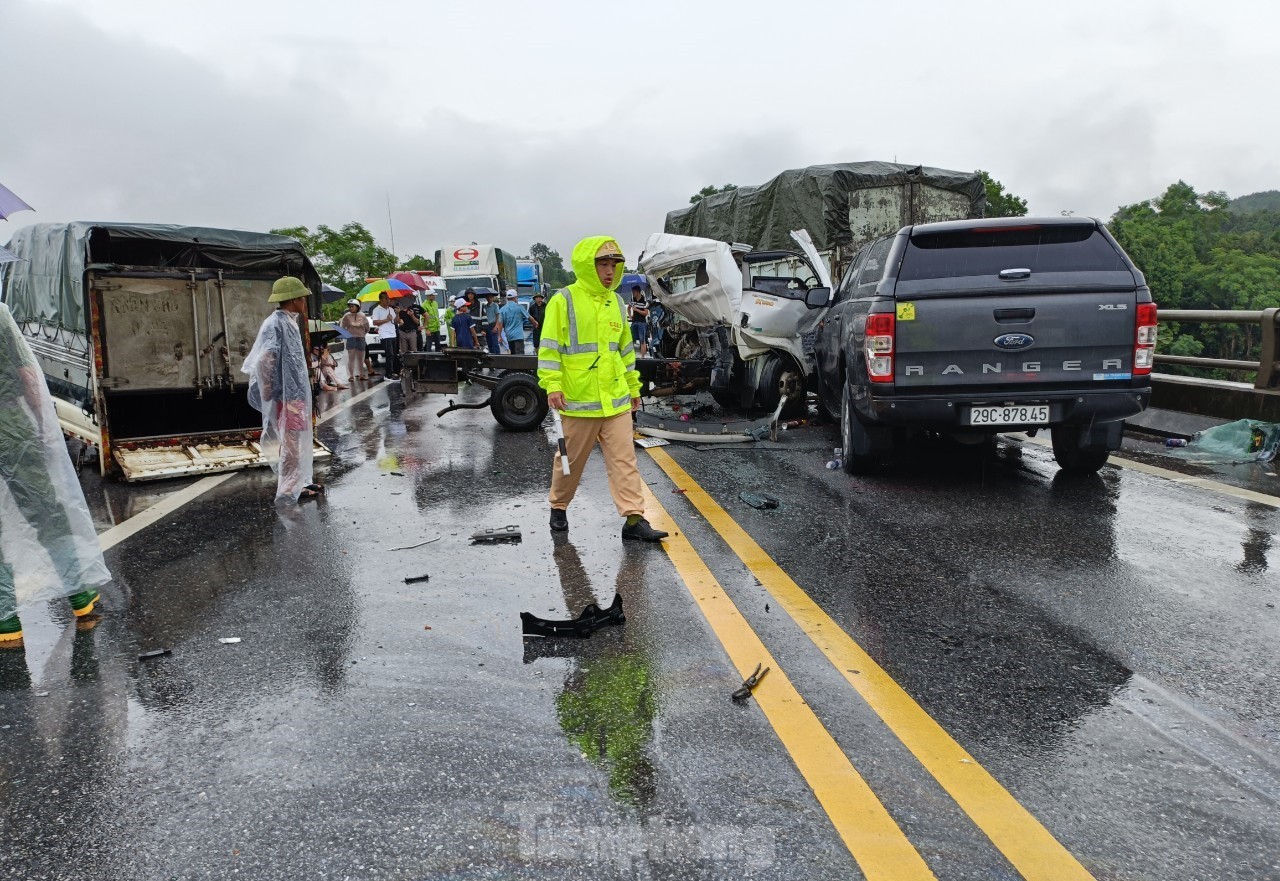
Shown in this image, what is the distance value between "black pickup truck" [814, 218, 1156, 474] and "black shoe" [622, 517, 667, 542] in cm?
205

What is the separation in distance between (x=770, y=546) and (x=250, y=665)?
2831 millimetres

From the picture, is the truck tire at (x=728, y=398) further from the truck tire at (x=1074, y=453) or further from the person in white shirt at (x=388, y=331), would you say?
the person in white shirt at (x=388, y=331)

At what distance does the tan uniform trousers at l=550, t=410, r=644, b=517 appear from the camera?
5.85m

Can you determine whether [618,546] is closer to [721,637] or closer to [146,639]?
[721,637]

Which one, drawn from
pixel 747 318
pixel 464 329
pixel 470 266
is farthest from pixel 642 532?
pixel 470 266

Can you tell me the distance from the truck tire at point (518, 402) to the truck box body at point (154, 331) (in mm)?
2491

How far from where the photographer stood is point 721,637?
4000 millimetres

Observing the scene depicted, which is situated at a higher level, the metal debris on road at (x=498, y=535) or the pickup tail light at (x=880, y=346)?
the pickup tail light at (x=880, y=346)

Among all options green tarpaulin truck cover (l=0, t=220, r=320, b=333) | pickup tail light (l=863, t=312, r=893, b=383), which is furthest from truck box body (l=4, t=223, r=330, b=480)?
pickup tail light (l=863, t=312, r=893, b=383)

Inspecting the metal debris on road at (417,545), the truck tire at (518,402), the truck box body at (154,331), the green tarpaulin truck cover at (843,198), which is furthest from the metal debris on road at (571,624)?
the green tarpaulin truck cover at (843,198)

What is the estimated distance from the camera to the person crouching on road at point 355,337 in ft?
65.8

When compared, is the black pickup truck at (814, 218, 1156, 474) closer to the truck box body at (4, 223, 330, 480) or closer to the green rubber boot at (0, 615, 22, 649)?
the green rubber boot at (0, 615, 22, 649)

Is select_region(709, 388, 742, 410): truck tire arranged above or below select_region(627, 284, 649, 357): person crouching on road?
below

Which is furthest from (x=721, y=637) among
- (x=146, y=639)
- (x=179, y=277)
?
(x=179, y=277)
